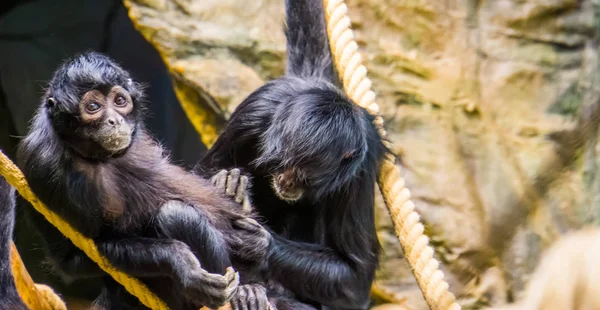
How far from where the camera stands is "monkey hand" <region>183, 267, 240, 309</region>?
2998mm

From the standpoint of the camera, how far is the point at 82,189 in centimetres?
312

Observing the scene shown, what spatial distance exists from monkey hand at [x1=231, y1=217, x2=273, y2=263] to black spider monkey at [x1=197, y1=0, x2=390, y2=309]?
144 millimetres

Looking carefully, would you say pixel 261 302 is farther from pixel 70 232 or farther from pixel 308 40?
pixel 308 40

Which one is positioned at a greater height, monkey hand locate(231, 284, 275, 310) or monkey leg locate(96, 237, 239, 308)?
monkey hand locate(231, 284, 275, 310)

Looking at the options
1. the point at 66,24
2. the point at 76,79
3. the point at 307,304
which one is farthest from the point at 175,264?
the point at 66,24

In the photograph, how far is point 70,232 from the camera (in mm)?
3074

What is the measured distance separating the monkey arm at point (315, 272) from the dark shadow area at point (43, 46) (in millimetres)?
3250

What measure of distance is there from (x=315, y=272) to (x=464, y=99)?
308cm

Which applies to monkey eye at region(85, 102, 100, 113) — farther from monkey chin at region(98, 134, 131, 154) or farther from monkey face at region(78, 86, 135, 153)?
monkey chin at region(98, 134, 131, 154)

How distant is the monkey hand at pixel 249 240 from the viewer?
361 cm

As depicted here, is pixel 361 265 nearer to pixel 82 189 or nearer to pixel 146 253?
pixel 146 253

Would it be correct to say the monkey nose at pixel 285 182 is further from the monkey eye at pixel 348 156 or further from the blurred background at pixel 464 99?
the blurred background at pixel 464 99

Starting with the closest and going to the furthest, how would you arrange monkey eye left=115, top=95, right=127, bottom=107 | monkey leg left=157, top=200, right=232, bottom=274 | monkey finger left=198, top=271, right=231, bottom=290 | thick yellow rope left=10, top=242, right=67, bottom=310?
monkey finger left=198, top=271, right=231, bottom=290 < monkey eye left=115, top=95, right=127, bottom=107 < monkey leg left=157, top=200, right=232, bottom=274 < thick yellow rope left=10, top=242, right=67, bottom=310

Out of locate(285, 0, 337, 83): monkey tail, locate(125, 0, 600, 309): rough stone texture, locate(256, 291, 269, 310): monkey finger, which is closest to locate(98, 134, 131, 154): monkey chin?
locate(256, 291, 269, 310): monkey finger
